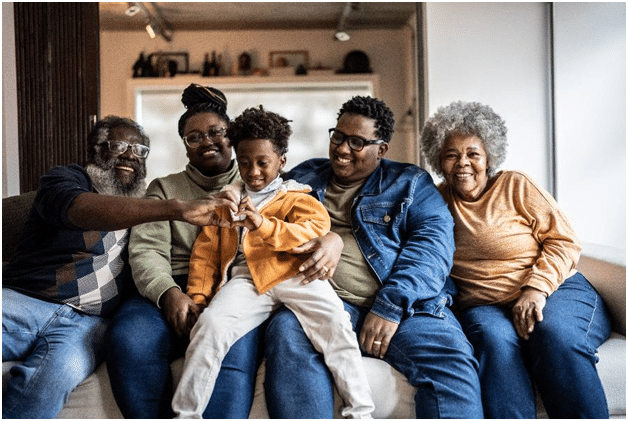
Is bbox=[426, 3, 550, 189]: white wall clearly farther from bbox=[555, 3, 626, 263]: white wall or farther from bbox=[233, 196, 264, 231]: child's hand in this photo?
bbox=[233, 196, 264, 231]: child's hand

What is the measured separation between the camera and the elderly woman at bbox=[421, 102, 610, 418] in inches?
67.3

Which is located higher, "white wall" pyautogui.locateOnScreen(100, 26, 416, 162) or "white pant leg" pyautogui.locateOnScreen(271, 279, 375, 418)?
"white wall" pyautogui.locateOnScreen(100, 26, 416, 162)

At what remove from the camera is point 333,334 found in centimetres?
170

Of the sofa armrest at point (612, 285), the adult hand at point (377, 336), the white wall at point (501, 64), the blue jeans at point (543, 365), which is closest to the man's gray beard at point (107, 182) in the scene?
the adult hand at point (377, 336)

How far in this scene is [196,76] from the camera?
6.88 meters

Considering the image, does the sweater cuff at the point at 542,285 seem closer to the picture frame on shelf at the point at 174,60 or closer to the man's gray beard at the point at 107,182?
the man's gray beard at the point at 107,182

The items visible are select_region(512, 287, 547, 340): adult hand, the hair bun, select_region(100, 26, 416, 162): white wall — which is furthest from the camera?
select_region(100, 26, 416, 162): white wall

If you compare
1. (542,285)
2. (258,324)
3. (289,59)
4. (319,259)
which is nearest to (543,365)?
(542,285)

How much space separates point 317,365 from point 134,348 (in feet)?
1.72

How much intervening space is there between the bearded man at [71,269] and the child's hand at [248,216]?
5cm

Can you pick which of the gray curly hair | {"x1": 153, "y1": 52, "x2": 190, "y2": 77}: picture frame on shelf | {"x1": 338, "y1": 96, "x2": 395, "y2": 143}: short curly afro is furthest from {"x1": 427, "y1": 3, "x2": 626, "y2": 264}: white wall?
{"x1": 153, "y1": 52, "x2": 190, "y2": 77}: picture frame on shelf

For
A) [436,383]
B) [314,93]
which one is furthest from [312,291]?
[314,93]

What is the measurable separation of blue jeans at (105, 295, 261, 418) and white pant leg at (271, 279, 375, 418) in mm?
158

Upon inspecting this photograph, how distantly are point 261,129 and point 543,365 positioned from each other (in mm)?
1120
